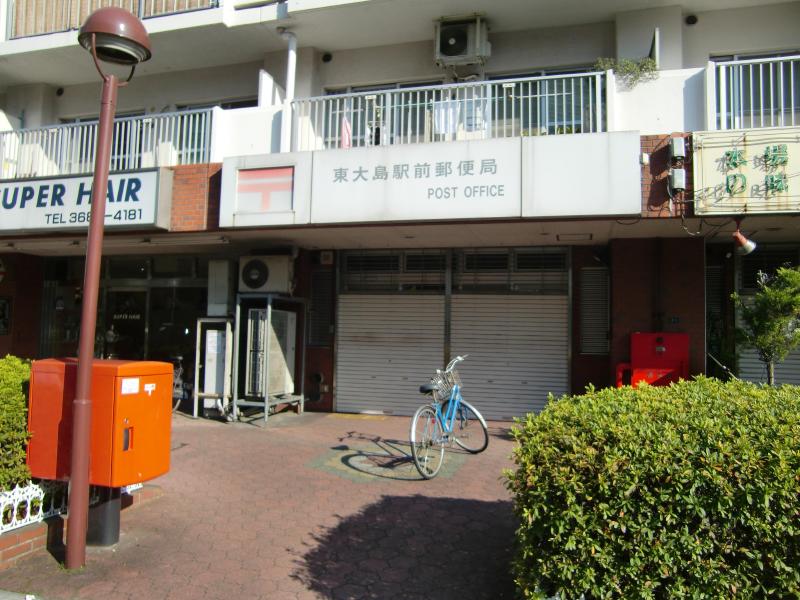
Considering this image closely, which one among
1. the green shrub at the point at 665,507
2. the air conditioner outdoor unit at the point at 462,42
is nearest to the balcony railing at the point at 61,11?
the air conditioner outdoor unit at the point at 462,42

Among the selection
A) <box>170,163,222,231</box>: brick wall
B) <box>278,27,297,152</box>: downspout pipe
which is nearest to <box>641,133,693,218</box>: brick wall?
<box>278,27,297,152</box>: downspout pipe

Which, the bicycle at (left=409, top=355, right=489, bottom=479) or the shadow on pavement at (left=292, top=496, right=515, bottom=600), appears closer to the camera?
the shadow on pavement at (left=292, top=496, right=515, bottom=600)

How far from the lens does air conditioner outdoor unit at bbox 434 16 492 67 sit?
10094mm

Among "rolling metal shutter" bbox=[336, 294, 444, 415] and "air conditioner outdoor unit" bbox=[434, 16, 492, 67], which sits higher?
"air conditioner outdoor unit" bbox=[434, 16, 492, 67]

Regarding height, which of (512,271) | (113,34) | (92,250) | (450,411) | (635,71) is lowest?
(450,411)

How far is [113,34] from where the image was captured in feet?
14.5

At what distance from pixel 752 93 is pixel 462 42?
4.66 metres

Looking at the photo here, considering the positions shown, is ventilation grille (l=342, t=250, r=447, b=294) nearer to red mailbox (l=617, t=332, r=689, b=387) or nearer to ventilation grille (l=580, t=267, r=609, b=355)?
ventilation grille (l=580, t=267, r=609, b=355)

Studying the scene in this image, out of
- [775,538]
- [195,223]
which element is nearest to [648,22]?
[195,223]

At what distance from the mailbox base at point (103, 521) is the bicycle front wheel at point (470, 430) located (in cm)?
421

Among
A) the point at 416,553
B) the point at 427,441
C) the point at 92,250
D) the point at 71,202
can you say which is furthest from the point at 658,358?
the point at 71,202

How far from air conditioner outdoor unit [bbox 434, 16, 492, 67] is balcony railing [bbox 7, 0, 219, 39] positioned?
4.90 meters

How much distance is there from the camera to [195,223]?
9.25 metres

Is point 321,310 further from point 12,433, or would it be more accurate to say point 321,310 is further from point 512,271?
point 12,433
